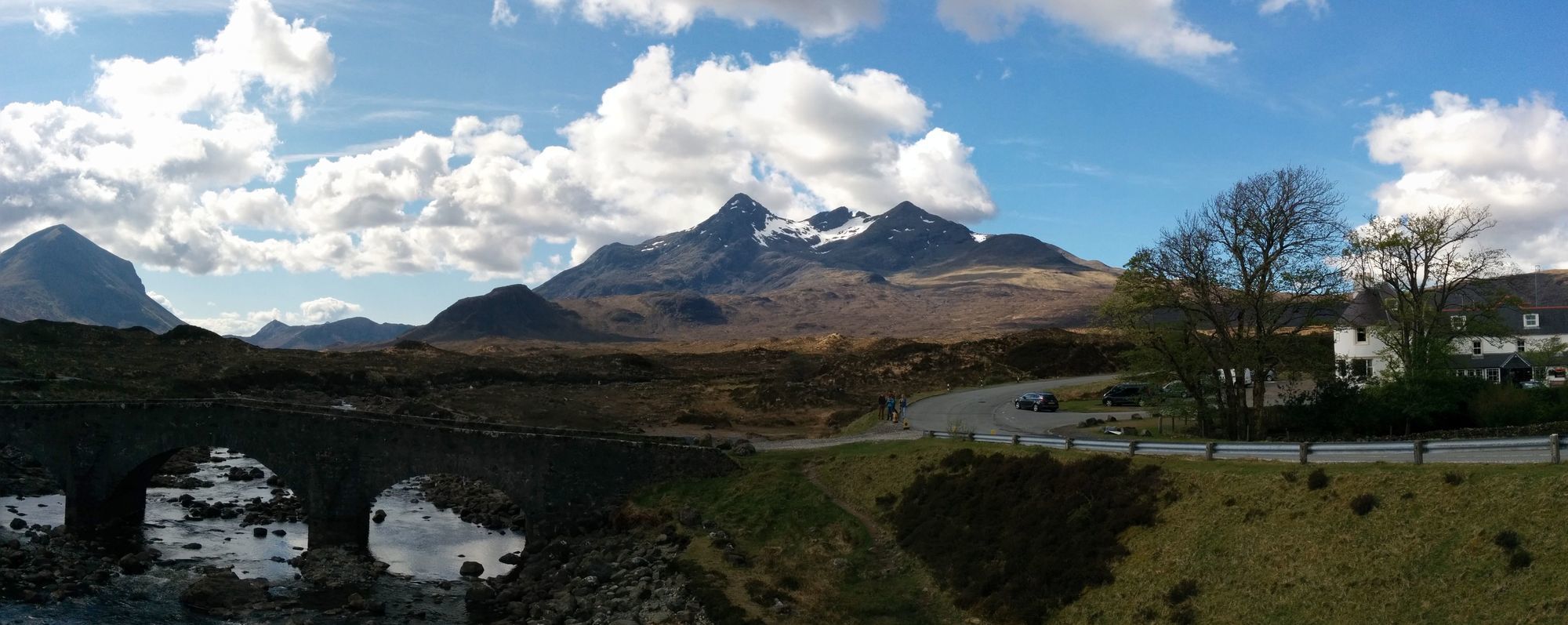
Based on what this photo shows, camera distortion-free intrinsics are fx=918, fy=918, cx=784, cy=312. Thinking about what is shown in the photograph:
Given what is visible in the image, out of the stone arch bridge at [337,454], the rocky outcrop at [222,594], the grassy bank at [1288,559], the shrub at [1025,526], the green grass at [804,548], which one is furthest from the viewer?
the stone arch bridge at [337,454]

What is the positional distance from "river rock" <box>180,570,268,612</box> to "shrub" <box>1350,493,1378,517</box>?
124 feet

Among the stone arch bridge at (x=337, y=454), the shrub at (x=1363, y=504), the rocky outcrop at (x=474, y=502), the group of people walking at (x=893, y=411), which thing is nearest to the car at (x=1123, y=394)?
the group of people walking at (x=893, y=411)

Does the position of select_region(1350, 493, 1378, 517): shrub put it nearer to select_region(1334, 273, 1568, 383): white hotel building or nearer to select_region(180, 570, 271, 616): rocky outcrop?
select_region(180, 570, 271, 616): rocky outcrop

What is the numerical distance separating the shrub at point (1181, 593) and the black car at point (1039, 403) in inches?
1571

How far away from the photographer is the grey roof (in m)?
67.4

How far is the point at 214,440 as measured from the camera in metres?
46.6

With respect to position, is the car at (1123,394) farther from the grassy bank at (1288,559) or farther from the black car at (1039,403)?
the grassy bank at (1288,559)

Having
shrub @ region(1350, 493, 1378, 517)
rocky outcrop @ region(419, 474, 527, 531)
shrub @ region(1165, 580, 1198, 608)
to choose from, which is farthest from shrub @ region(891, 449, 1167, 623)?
rocky outcrop @ region(419, 474, 527, 531)

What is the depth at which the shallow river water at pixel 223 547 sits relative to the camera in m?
34.6

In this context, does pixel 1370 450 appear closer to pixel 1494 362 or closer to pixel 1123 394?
pixel 1123 394

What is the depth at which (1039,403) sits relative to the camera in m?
63.9

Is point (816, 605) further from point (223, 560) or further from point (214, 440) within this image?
point (214, 440)

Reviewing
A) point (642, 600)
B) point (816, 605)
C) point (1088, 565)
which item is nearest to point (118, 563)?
point (642, 600)

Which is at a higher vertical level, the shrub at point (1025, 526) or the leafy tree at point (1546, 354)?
the leafy tree at point (1546, 354)
